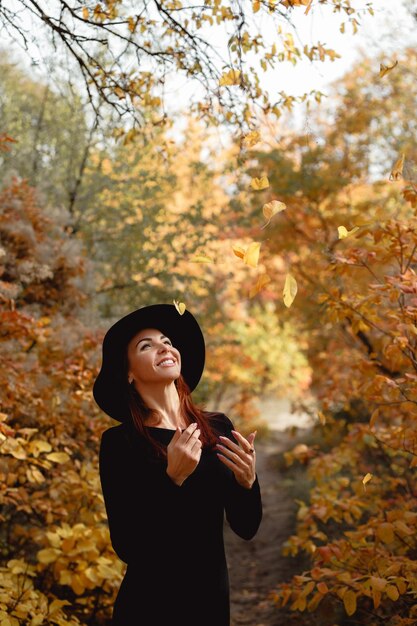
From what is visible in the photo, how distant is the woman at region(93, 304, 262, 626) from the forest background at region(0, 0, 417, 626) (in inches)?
22.2

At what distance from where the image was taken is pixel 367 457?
7016 millimetres

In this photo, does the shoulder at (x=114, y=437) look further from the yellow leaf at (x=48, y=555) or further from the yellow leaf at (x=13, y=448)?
the yellow leaf at (x=48, y=555)

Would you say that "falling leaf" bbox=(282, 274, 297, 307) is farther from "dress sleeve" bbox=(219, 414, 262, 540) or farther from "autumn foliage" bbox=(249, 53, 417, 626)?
"dress sleeve" bbox=(219, 414, 262, 540)

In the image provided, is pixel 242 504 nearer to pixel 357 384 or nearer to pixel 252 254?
pixel 252 254

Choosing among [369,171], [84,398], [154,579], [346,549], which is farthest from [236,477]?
[369,171]

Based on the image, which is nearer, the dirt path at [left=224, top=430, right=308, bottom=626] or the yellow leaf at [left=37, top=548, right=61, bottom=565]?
the yellow leaf at [left=37, top=548, right=61, bottom=565]

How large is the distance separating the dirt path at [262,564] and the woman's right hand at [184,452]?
2.78m

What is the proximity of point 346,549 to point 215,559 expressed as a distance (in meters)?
1.22

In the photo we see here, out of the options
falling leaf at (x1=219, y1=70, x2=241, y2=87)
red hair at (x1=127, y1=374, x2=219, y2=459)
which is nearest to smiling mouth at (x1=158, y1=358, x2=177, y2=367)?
red hair at (x1=127, y1=374, x2=219, y2=459)

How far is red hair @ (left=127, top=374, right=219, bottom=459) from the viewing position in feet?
7.20

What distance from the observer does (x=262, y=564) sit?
612cm

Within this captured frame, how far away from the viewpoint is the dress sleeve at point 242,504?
7.27 ft

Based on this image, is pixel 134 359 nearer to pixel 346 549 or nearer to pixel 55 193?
pixel 346 549

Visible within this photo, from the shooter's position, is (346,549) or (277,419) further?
(277,419)
